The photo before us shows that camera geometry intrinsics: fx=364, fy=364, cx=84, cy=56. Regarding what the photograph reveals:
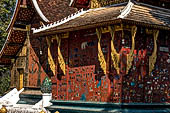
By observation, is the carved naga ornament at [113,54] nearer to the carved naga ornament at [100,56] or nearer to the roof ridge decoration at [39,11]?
the carved naga ornament at [100,56]

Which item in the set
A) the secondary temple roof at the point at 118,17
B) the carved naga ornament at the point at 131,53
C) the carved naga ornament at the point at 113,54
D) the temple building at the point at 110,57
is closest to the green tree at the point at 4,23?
the temple building at the point at 110,57

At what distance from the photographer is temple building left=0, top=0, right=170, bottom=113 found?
12.7 m

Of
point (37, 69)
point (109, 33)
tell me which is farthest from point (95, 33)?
point (37, 69)

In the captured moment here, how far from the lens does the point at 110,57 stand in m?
13.1

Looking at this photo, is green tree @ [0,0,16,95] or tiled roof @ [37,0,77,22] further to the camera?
green tree @ [0,0,16,95]

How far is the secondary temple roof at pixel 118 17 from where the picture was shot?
12.3 metres

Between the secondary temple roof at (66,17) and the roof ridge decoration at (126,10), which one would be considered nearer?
the roof ridge decoration at (126,10)

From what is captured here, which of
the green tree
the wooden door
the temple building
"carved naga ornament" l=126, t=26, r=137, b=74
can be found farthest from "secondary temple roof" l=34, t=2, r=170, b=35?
the green tree

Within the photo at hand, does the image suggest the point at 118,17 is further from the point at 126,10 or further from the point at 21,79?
the point at 21,79

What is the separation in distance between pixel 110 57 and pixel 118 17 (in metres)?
1.84

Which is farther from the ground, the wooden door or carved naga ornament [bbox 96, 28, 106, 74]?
carved naga ornament [bbox 96, 28, 106, 74]

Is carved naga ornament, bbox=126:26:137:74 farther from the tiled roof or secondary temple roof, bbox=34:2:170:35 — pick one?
the tiled roof

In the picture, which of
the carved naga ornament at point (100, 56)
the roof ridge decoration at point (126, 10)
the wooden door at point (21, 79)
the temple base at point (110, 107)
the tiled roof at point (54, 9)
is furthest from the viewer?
the wooden door at point (21, 79)

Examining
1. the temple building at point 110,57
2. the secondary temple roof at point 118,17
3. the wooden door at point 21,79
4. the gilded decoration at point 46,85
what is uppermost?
the secondary temple roof at point 118,17
